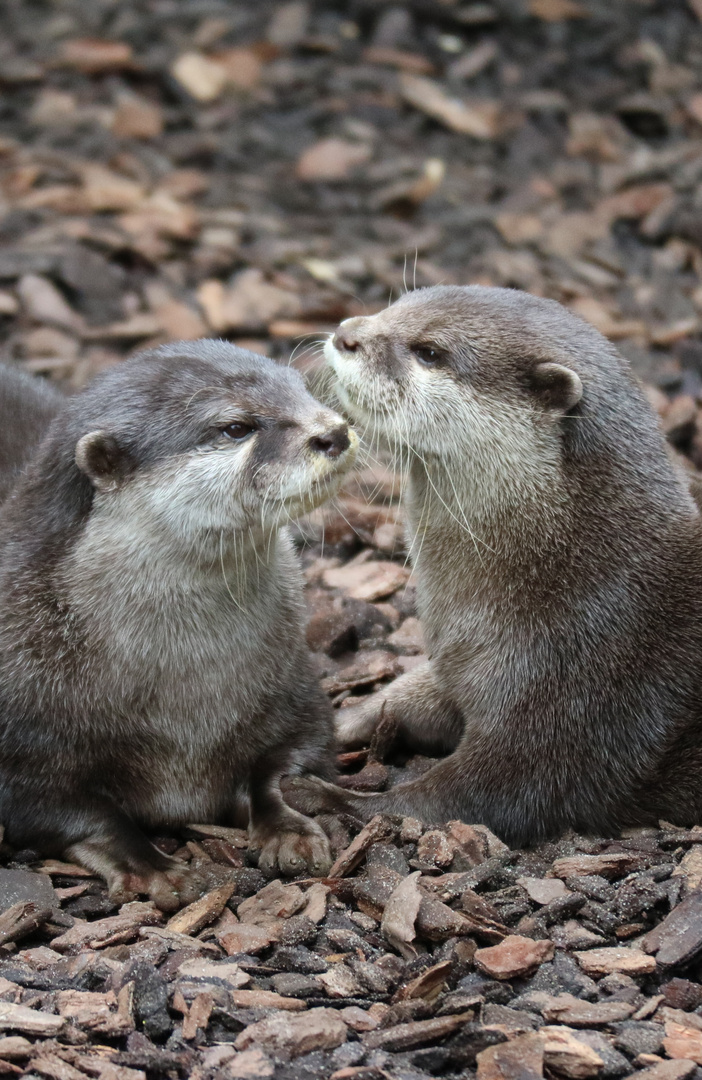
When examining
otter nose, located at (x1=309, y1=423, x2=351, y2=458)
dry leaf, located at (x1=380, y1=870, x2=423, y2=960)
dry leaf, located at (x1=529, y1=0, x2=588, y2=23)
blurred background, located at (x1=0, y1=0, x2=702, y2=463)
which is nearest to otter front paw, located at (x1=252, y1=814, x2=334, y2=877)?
dry leaf, located at (x1=380, y1=870, x2=423, y2=960)

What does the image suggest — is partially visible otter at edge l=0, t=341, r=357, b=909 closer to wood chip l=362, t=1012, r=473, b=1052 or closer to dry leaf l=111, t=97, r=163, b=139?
wood chip l=362, t=1012, r=473, b=1052

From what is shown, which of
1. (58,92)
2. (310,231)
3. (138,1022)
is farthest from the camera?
(58,92)

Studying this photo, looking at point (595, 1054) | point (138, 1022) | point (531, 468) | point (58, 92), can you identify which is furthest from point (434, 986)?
point (58, 92)

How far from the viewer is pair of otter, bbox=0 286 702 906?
3221mm

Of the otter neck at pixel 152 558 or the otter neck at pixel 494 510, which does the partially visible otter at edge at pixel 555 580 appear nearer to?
the otter neck at pixel 494 510

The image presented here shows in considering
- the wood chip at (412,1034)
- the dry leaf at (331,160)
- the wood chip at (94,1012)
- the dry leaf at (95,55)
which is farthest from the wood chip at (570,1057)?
the dry leaf at (95,55)

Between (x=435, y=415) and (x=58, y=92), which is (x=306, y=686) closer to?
(x=435, y=415)

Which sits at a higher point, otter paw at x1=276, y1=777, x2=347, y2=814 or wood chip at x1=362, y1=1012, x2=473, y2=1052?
wood chip at x1=362, y1=1012, x2=473, y2=1052

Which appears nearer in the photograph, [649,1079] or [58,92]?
[649,1079]

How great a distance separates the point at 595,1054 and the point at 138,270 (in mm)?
4524

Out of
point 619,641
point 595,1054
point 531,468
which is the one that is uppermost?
point 531,468

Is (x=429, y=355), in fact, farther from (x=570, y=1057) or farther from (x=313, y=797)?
(x=570, y=1057)

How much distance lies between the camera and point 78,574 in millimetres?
3240

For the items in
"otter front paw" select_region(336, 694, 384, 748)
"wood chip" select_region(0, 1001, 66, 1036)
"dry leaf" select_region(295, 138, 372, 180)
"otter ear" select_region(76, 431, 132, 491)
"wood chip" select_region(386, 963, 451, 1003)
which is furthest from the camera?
"dry leaf" select_region(295, 138, 372, 180)
